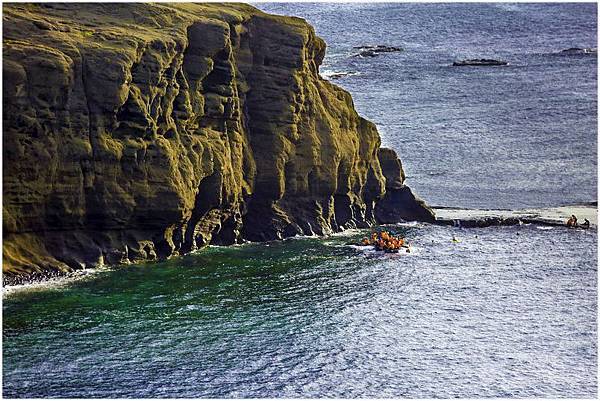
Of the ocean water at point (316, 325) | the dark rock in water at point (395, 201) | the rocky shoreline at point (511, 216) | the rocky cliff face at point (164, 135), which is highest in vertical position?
the rocky cliff face at point (164, 135)

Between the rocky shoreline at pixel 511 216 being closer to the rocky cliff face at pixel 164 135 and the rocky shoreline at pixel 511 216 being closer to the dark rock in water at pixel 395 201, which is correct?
the dark rock in water at pixel 395 201

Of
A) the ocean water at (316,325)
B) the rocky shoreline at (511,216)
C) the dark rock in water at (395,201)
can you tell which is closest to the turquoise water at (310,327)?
the ocean water at (316,325)

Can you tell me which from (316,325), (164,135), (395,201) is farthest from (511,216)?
(316,325)

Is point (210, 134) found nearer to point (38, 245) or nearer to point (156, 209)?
point (156, 209)

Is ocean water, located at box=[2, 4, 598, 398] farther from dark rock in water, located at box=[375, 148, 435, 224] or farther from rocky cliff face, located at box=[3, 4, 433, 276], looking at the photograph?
dark rock in water, located at box=[375, 148, 435, 224]

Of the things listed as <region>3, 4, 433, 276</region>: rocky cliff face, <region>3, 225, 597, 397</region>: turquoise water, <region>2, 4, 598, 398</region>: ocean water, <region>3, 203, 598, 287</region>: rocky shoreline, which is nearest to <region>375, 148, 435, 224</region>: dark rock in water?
<region>3, 203, 598, 287</region>: rocky shoreline

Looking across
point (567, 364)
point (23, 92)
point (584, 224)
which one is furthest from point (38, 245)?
point (584, 224)

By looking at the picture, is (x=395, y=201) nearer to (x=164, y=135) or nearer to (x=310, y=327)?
(x=164, y=135)
